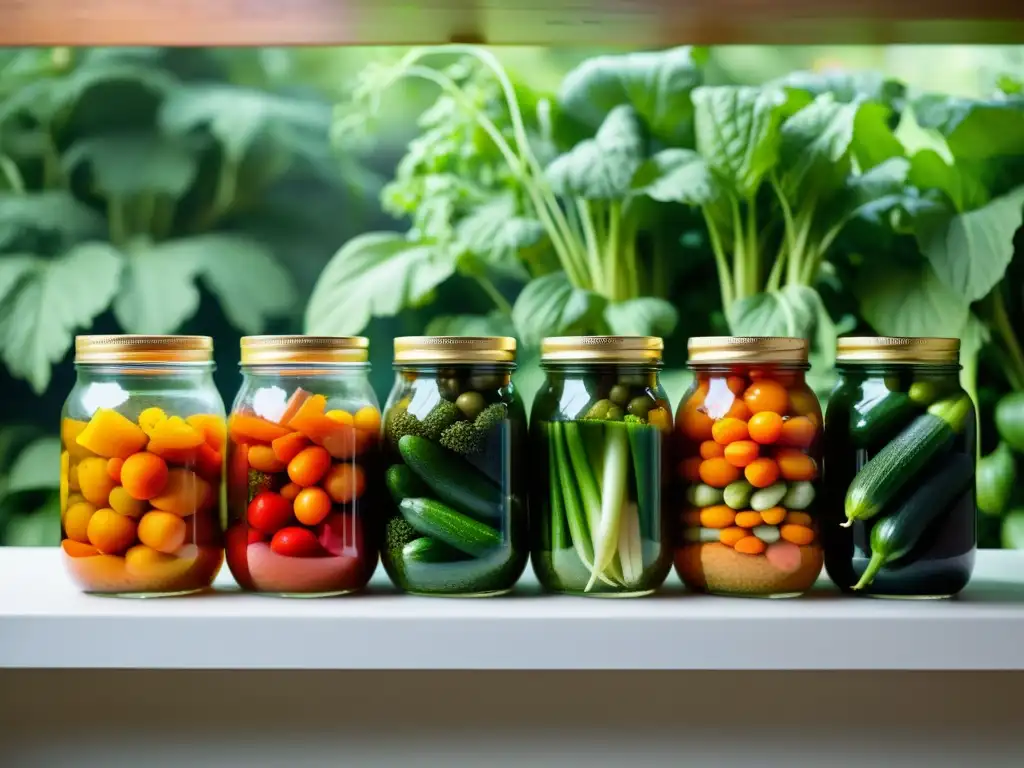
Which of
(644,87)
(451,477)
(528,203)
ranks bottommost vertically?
(451,477)

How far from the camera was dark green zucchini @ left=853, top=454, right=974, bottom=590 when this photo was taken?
2.50 ft

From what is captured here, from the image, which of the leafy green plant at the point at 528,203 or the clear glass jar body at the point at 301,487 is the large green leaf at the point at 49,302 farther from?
the clear glass jar body at the point at 301,487

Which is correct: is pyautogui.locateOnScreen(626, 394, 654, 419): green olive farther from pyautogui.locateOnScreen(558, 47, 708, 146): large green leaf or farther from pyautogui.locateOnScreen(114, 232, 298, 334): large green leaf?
pyautogui.locateOnScreen(114, 232, 298, 334): large green leaf

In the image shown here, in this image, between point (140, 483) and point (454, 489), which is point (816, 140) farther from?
point (140, 483)

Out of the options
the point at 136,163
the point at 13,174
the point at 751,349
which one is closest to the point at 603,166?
the point at 751,349

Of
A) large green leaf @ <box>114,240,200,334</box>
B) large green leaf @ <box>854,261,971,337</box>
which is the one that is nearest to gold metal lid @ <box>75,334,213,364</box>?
large green leaf @ <box>114,240,200,334</box>

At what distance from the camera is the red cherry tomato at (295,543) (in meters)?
0.77

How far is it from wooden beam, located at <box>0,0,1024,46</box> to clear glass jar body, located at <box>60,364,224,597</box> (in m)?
0.28

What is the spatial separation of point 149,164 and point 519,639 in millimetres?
929

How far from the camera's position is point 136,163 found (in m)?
1.36

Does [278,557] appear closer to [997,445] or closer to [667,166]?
[667,166]

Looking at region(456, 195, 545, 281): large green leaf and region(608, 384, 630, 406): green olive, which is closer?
region(608, 384, 630, 406): green olive

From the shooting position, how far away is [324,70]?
4.55ft

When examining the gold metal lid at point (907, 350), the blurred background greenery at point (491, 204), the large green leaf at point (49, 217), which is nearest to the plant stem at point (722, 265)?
the blurred background greenery at point (491, 204)
